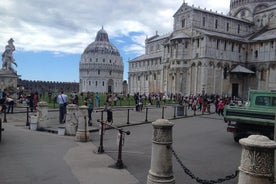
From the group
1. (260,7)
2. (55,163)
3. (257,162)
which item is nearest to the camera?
(257,162)

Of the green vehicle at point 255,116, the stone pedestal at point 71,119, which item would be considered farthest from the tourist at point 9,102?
the green vehicle at point 255,116

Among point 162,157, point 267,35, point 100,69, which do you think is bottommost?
point 162,157

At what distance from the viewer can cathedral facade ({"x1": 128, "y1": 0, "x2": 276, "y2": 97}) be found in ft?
174

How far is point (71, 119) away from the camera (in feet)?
43.7

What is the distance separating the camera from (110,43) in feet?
424

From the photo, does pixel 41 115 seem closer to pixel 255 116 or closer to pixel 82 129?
pixel 82 129

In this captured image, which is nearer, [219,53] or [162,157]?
[162,157]

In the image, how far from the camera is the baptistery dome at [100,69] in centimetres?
12094

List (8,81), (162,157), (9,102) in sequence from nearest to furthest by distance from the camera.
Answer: (162,157) < (9,102) < (8,81)

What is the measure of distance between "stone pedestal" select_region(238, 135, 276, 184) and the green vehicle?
8353 mm

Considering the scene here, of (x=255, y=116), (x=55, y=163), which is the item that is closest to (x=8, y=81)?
(x=55, y=163)

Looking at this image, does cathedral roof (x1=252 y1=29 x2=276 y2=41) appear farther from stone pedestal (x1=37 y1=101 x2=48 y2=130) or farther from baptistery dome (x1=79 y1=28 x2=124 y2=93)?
baptistery dome (x1=79 y1=28 x2=124 y2=93)

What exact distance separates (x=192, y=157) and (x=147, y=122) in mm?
9340

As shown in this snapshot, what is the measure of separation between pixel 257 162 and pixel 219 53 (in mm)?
52340
